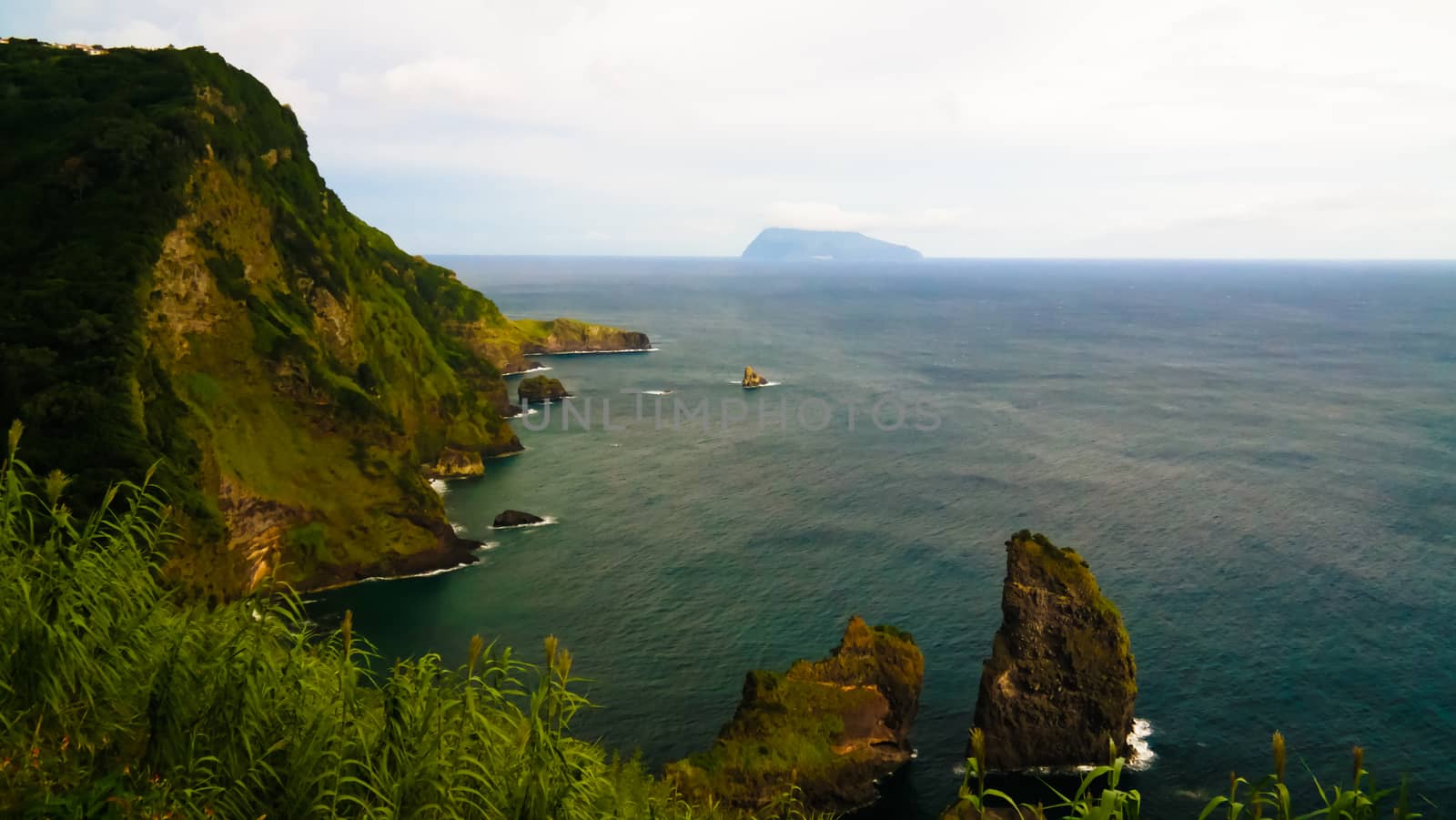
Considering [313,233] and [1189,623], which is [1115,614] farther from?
[313,233]

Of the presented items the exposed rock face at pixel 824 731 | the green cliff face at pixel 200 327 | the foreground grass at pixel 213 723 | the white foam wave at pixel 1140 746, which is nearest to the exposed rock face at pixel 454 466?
the green cliff face at pixel 200 327

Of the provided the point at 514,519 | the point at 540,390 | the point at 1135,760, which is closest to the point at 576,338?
the point at 540,390

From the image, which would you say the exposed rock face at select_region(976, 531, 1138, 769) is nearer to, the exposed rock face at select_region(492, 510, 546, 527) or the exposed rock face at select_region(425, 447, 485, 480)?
the exposed rock face at select_region(492, 510, 546, 527)

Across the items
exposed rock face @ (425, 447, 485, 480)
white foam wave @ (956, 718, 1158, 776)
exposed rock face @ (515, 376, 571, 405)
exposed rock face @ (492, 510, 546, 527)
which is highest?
exposed rock face @ (515, 376, 571, 405)

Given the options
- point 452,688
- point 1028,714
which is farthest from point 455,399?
point 452,688

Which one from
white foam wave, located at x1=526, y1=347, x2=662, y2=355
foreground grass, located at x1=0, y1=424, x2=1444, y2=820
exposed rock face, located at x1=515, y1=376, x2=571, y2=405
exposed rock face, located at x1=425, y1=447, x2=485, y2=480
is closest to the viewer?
foreground grass, located at x1=0, y1=424, x2=1444, y2=820

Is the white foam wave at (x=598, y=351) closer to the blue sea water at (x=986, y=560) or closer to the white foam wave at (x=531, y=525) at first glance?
the blue sea water at (x=986, y=560)

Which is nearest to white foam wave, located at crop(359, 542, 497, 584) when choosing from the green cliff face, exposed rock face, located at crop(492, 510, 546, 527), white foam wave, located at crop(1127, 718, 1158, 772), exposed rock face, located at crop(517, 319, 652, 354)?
the green cliff face
